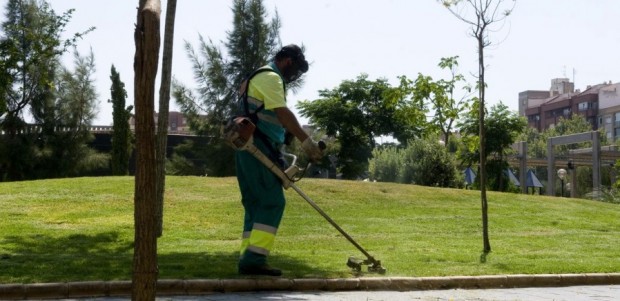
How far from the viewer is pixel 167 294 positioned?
25.0ft

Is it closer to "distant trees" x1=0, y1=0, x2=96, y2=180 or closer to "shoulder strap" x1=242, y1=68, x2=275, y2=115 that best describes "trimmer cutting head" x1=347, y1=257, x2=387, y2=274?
"shoulder strap" x1=242, y1=68, x2=275, y2=115

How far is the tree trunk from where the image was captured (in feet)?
12.5

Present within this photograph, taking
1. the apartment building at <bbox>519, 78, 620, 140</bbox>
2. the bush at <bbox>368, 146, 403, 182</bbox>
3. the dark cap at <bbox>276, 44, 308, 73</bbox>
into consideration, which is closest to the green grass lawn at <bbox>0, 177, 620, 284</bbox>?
the dark cap at <bbox>276, 44, 308, 73</bbox>

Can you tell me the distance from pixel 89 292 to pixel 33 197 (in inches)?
465

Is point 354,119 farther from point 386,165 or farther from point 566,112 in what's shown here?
point 566,112

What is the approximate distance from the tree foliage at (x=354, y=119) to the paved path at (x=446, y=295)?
36911mm

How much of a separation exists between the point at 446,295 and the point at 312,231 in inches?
289

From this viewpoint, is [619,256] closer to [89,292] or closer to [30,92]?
[89,292]

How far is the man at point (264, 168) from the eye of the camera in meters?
8.05

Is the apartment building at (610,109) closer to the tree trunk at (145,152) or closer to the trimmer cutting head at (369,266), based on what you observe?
the trimmer cutting head at (369,266)

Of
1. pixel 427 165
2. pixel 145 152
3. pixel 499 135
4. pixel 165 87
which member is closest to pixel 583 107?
pixel 499 135

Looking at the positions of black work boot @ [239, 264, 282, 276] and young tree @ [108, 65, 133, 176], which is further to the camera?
young tree @ [108, 65, 133, 176]

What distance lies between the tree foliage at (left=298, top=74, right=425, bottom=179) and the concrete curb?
36300 mm

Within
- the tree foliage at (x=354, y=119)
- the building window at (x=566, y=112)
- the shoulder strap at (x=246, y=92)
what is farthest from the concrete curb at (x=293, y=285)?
the building window at (x=566, y=112)
